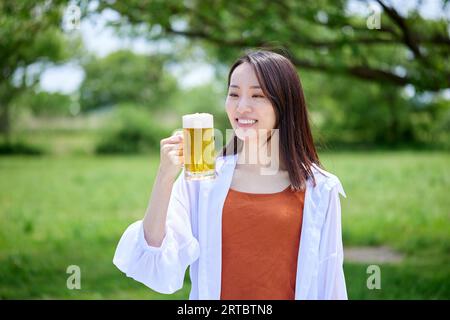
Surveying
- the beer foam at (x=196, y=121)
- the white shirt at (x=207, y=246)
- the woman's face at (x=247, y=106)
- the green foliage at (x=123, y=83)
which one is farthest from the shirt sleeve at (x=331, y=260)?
the green foliage at (x=123, y=83)

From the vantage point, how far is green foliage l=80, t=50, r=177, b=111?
1395 inches

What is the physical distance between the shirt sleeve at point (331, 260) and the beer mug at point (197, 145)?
527mm

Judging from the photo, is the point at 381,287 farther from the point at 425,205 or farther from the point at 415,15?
the point at 425,205

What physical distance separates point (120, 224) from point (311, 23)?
4.33 metres

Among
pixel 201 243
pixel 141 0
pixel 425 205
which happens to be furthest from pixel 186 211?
pixel 425 205

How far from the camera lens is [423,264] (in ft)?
21.1

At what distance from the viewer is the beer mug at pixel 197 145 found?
7.38ft

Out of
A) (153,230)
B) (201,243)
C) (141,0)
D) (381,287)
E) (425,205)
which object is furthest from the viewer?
(425,205)

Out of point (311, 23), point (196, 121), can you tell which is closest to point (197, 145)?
point (196, 121)

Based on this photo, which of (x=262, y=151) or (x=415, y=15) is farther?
(x=415, y=15)

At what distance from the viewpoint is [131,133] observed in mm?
26219

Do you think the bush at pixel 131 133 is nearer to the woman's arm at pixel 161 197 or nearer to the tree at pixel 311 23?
the tree at pixel 311 23
